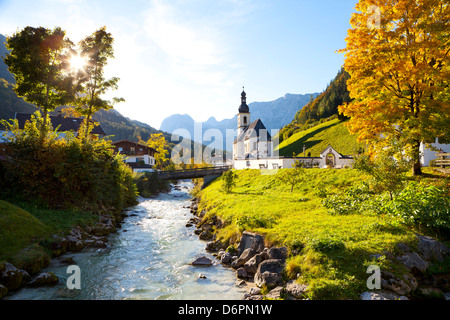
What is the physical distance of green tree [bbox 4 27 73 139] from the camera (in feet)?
63.2

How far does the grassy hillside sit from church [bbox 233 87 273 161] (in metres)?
9.59

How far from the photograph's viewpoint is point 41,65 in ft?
64.6

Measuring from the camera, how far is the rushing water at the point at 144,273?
31.3 ft

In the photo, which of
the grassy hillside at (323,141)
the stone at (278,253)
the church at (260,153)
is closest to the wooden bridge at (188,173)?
the church at (260,153)

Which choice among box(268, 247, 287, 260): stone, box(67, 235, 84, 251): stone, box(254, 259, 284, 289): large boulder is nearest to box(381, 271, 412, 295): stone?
box(254, 259, 284, 289): large boulder

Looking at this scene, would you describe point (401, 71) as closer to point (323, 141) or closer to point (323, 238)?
point (323, 238)

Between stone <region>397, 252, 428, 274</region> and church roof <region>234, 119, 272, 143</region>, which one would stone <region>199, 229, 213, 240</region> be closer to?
stone <region>397, 252, 428, 274</region>

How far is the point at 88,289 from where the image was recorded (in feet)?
32.5

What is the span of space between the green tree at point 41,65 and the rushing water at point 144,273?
1082 centimetres

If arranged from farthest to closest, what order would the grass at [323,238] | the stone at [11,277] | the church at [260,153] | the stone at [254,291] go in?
the church at [260,153], the stone at [254,291], the stone at [11,277], the grass at [323,238]

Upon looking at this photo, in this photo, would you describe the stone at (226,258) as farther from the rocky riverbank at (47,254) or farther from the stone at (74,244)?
the stone at (74,244)

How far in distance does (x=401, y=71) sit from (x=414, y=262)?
42.0 feet

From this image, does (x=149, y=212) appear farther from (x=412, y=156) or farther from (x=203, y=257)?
(x=412, y=156)
